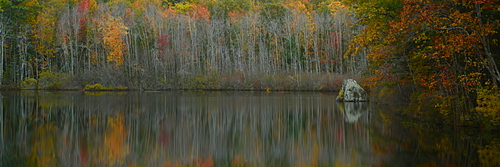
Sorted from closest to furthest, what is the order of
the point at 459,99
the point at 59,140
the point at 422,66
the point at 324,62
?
the point at 59,140, the point at 459,99, the point at 422,66, the point at 324,62

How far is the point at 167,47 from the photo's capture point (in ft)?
150

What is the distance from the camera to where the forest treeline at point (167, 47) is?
42.4 metres

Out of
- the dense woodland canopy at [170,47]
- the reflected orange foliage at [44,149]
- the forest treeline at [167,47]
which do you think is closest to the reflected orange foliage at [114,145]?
the reflected orange foliage at [44,149]

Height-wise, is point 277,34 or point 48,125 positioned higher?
point 277,34

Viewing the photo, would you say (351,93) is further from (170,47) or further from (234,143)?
(170,47)

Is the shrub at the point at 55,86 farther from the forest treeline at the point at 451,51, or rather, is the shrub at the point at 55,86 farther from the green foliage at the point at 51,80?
the forest treeline at the point at 451,51

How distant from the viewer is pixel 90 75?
139ft

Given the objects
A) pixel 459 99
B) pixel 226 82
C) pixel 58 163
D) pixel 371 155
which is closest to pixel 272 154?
pixel 371 155

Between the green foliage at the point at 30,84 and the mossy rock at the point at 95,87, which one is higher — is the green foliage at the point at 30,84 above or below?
above

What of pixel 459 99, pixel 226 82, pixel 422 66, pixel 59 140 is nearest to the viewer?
pixel 59 140

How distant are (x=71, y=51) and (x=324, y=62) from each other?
26101mm

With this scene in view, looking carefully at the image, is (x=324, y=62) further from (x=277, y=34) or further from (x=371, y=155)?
(x=371, y=155)

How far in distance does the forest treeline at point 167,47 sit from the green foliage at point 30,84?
0.12m

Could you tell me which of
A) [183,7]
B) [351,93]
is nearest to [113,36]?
[183,7]
